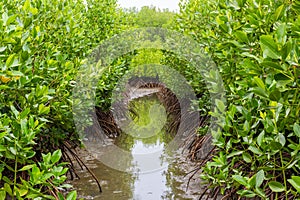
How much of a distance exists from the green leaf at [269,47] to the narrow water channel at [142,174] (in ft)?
10.0

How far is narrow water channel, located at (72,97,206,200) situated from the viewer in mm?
4680

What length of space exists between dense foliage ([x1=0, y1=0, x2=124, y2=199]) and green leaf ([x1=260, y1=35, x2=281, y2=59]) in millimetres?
1274

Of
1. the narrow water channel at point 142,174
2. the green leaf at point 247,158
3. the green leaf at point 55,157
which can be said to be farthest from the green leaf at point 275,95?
the narrow water channel at point 142,174

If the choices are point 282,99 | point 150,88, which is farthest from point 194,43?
point 150,88

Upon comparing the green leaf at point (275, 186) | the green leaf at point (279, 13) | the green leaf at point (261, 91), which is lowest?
the green leaf at point (275, 186)

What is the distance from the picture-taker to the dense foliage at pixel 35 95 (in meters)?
2.39

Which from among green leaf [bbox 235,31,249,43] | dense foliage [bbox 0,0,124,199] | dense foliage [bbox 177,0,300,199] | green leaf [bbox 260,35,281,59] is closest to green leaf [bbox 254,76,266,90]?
dense foliage [bbox 177,0,300,199]

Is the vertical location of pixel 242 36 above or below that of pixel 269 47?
above

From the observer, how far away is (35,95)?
2879 mm

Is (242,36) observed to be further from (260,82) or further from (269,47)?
(269,47)

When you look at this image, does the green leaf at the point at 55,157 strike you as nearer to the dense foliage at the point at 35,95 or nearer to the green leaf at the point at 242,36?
the dense foliage at the point at 35,95

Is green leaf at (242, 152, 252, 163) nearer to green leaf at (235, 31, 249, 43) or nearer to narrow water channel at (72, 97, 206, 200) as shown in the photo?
green leaf at (235, 31, 249, 43)

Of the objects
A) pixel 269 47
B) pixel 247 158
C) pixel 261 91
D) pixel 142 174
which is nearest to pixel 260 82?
pixel 261 91

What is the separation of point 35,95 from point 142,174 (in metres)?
2.91
